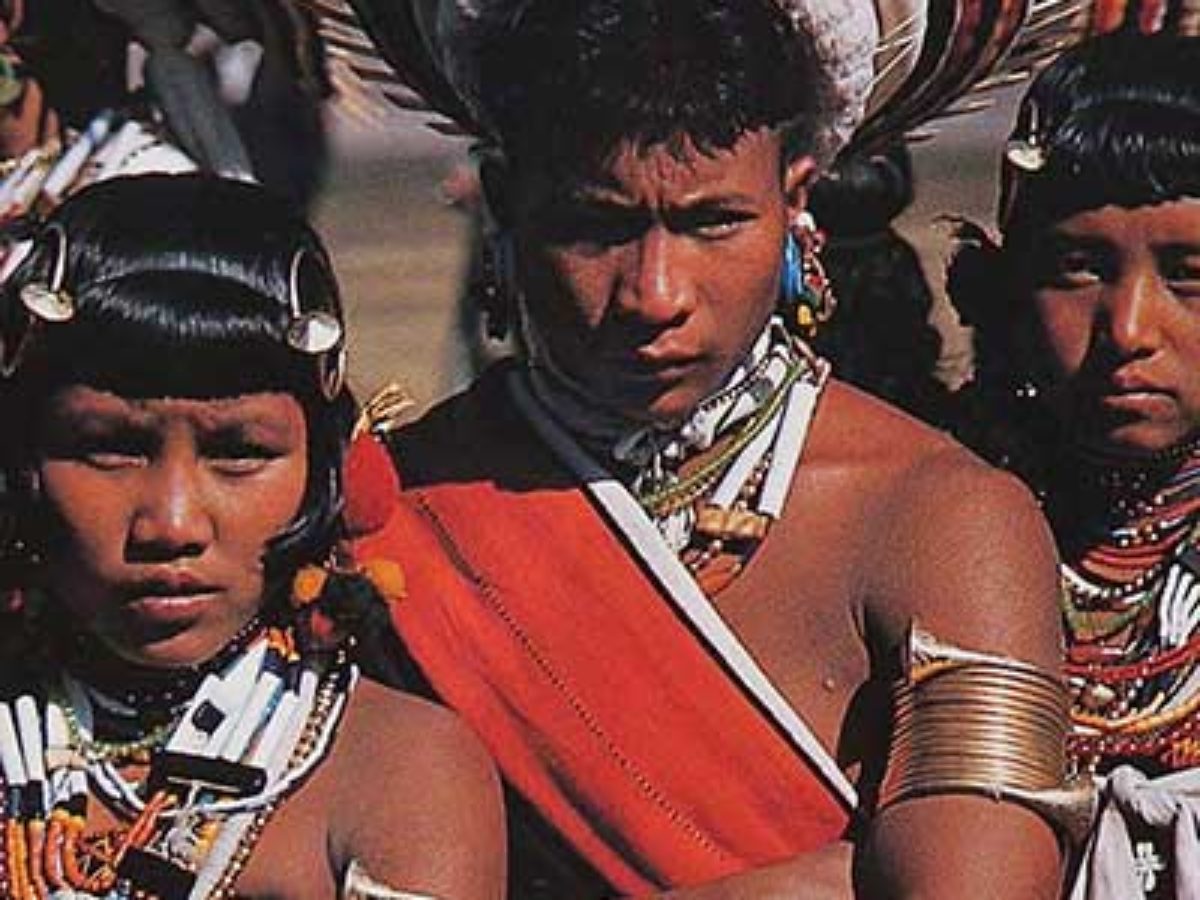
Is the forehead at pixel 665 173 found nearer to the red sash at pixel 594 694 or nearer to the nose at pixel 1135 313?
the red sash at pixel 594 694

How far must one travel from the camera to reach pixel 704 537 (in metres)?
4.01

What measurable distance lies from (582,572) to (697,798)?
26 centimetres

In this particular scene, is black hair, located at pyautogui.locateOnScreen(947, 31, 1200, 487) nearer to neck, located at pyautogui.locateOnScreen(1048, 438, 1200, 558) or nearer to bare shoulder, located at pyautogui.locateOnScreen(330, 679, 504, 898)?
neck, located at pyautogui.locateOnScreen(1048, 438, 1200, 558)

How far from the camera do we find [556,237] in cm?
389

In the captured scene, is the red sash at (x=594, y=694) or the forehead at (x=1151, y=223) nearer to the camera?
the red sash at (x=594, y=694)

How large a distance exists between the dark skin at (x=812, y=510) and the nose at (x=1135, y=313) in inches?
11.0

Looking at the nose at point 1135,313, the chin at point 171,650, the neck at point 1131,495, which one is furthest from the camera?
the neck at point 1131,495

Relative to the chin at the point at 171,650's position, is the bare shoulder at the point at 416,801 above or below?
below

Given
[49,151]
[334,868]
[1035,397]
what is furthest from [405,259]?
[334,868]

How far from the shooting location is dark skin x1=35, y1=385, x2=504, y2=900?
374 cm

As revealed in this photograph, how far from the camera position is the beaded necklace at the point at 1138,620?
420cm

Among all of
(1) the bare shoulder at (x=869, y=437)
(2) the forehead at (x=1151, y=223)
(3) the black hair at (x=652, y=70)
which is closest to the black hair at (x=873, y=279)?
(2) the forehead at (x=1151, y=223)

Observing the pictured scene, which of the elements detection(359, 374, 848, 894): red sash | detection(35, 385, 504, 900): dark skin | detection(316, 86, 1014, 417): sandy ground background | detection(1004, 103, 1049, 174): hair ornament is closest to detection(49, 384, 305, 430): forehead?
detection(35, 385, 504, 900): dark skin

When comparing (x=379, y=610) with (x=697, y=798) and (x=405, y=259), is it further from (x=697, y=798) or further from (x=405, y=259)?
(x=405, y=259)
